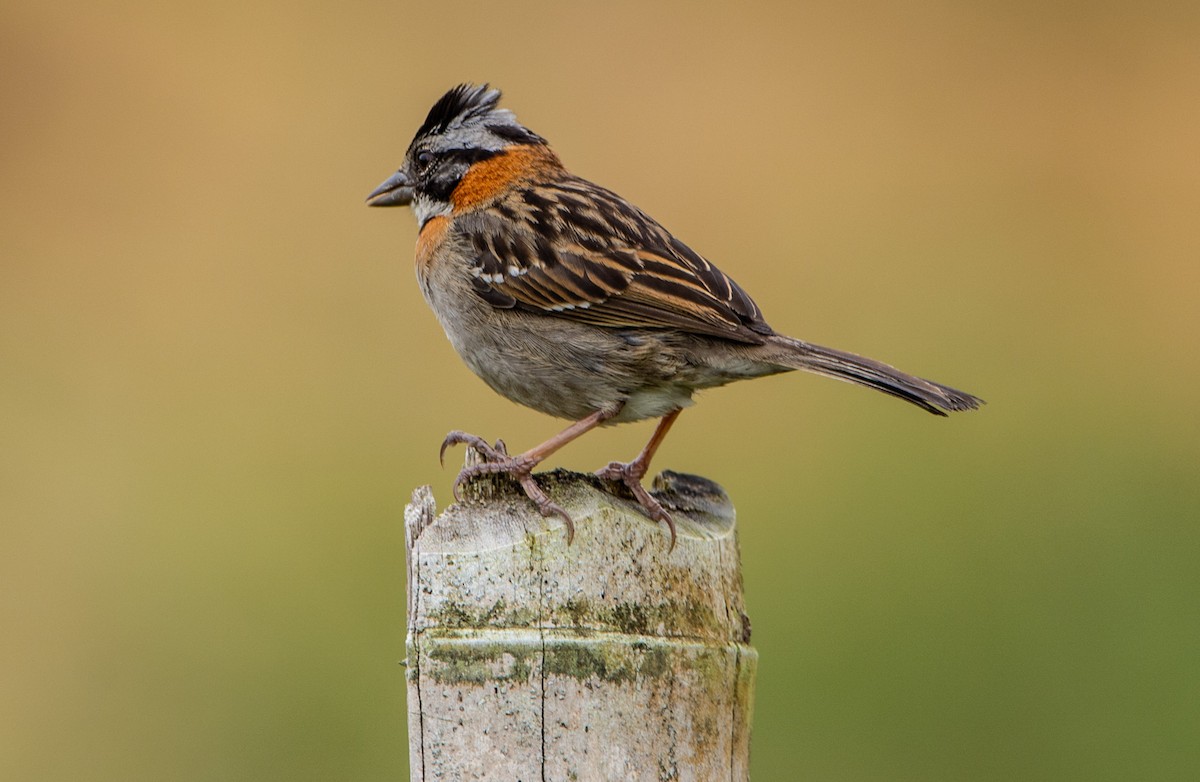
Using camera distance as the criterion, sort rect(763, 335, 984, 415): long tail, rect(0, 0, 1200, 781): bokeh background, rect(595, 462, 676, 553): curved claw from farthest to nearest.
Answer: rect(0, 0, 1200, 781): bokeh background < rect(763, 335, 984, 415): long tail < rect(595, 462, 676, 553): curved claw

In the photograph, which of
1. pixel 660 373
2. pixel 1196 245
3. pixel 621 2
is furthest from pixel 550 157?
pixel 1196 245

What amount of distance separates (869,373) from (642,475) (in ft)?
2.71

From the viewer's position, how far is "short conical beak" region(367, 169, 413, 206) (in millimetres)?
6363

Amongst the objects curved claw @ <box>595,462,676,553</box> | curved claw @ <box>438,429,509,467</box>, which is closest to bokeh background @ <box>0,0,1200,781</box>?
curved claw @ <box>595,462,676,553</box>

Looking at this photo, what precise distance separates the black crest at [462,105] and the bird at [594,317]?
0.32 meters

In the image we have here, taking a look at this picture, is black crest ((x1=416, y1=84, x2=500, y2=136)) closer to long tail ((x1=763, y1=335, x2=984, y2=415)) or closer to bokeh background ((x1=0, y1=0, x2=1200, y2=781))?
bokeh background ((x1=0, y1=0, x2=1200, y2=781))

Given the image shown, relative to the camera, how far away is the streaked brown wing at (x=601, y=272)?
5332 millimetres

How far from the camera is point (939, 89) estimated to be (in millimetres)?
10805

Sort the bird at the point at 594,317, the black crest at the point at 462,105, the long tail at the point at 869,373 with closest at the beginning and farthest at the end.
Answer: the long tail at the point at 869,373, the bird at the point at 594,317, the black crest at the point at 462,105

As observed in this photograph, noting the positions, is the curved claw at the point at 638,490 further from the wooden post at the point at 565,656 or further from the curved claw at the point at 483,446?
the curved claw at the point at 483,446

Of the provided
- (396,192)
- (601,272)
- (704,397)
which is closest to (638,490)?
A: (601,272)

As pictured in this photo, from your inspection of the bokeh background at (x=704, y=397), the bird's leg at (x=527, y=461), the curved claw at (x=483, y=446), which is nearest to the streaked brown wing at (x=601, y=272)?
the bird's leg at (x=527, y=461)

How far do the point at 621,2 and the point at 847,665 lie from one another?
5.43 metres

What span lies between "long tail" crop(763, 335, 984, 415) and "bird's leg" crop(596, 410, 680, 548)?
20.6 inches
